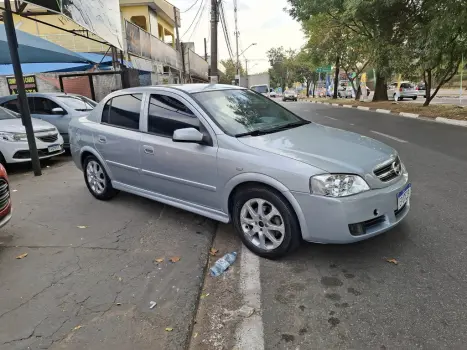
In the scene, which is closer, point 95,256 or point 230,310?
point 230,310

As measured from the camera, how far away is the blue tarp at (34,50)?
10497 millimetres

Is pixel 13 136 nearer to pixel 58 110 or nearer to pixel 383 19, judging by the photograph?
pixel 58 110

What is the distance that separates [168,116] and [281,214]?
1.81m

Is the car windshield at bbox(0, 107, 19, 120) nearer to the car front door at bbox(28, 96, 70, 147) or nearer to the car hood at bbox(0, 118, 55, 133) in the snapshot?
the car hood at bbox(0, 118, 55, 133)

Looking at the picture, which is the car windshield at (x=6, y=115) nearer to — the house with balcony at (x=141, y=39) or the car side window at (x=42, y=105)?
the car side window at (x=42, y=105)

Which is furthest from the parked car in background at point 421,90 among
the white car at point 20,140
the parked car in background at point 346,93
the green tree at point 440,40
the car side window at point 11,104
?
the white car at point 20,140

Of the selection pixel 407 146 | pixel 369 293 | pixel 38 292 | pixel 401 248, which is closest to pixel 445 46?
pixel 407 146

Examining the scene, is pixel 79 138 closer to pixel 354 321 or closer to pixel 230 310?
pixel 230 310

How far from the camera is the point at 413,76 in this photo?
19.6 m

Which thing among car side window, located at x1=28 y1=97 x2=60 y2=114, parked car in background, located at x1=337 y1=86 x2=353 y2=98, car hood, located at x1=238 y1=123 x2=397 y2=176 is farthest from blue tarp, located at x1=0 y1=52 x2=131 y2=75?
parked car in background, located at x1=337 y1=86 x2=353 y2=98

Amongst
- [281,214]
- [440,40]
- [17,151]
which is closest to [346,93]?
[440,40]

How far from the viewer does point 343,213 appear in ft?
10.3

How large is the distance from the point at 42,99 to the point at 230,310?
29.8 feet

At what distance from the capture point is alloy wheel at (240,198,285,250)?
3.50 metres
